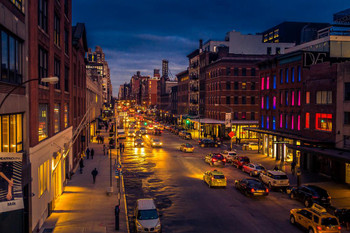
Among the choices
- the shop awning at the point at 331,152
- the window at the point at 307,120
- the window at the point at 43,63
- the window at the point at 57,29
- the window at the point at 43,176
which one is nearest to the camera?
the window at the point at 43,176

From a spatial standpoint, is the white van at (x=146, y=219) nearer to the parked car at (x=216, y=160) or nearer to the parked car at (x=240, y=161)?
the parked car at (x=216, y=160)

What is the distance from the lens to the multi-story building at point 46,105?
18.3 meters

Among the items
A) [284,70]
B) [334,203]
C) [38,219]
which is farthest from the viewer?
[284,70]

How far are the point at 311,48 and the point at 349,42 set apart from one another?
17.3 ft

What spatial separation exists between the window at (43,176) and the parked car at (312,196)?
19.3m

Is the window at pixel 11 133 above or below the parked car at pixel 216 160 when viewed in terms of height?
above

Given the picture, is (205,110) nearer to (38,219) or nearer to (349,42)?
(349,42)

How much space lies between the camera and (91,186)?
30.4 m

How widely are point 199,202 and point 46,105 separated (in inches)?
539

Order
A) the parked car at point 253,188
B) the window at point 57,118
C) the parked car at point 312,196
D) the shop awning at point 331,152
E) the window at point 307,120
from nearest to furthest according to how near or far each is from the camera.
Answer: the parked car at point 312,196 → the parked car at point 253,188 → the window at point 57,118 → the shop awning at point 331,152 → the window at point 307,120

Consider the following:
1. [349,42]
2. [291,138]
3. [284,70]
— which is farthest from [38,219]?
[349,42]

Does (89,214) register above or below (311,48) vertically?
below

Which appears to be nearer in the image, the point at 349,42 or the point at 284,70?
the point at 349,42

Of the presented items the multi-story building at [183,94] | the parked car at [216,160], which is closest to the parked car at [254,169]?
the parked car at [216,160]
